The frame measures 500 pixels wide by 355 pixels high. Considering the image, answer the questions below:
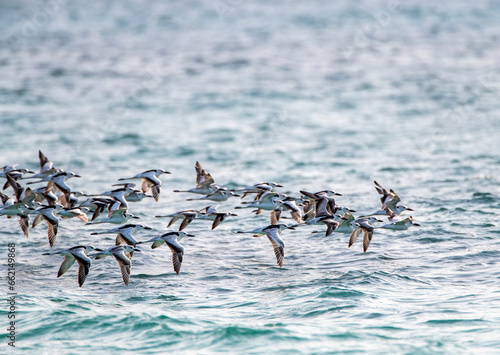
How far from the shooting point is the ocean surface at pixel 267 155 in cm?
1888

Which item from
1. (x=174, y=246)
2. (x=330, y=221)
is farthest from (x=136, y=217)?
(x=330, y=221)

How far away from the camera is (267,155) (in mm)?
38594

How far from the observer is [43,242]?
2519 centimetres

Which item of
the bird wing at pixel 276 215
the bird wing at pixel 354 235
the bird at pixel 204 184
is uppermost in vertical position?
the bird at pixel 204 184

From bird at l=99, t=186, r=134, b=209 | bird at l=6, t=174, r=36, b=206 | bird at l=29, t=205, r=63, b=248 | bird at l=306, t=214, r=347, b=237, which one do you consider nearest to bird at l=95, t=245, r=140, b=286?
bird at l=29, t=205, r=63, b=248

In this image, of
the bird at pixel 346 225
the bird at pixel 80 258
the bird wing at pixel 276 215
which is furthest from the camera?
the bird wing at pixel 276 215

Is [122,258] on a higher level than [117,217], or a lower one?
lower

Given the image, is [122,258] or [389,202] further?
[389,202]

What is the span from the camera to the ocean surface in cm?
1888

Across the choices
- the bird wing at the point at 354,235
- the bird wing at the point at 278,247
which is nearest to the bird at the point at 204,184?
the bird wing at the point at 278,247

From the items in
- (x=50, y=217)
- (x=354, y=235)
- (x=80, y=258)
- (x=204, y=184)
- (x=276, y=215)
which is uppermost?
(x=204, y=184)

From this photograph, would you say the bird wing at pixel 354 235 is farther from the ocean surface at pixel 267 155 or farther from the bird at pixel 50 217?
the bird at pixel 50 217

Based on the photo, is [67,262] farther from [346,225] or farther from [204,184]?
[346,225]

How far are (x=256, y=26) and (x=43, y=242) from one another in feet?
178
